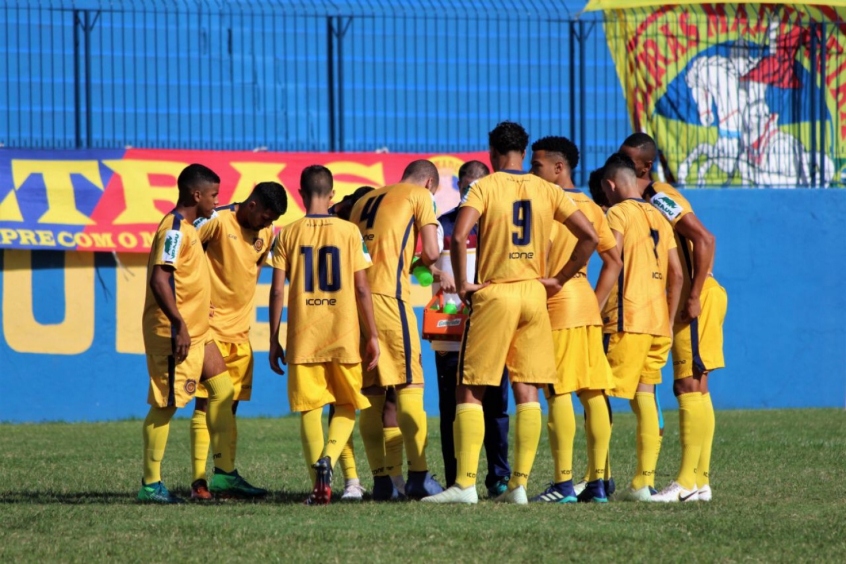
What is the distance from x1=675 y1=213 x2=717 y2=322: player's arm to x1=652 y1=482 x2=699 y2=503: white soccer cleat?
103 centimetres

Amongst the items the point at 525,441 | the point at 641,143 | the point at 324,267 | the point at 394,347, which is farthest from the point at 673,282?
the point at 324,267

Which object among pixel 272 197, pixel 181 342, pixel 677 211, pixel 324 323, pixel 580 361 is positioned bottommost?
pixel 580 361

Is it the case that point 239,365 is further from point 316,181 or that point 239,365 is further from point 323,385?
point 316,181

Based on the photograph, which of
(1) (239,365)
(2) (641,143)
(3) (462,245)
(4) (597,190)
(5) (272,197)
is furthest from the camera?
(4) (597,190)

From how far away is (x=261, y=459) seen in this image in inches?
372

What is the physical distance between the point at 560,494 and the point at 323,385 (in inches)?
59.6

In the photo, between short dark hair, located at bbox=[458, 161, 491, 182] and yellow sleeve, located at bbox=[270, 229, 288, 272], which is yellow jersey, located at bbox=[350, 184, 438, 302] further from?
short dark hair, located at bbox=[458, 161, 491, 182]

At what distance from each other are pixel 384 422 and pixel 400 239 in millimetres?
1179

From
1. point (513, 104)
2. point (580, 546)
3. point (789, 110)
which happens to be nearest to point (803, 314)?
point (789, 110)

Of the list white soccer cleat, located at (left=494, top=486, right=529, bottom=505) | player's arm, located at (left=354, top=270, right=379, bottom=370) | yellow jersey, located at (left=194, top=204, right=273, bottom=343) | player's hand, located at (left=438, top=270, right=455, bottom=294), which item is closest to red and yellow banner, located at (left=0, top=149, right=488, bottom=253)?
yellow jersey, located at (left=194, top=204, right=273, bottom=343)

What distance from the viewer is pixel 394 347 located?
7.13 metres

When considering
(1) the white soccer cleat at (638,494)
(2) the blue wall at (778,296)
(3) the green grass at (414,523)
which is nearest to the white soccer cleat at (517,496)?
(3) the green grass at (414,523)

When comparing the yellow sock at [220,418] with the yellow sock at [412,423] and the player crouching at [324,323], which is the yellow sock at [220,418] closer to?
the player crouching at [324,323]

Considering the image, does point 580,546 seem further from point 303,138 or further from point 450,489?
point 303,138
